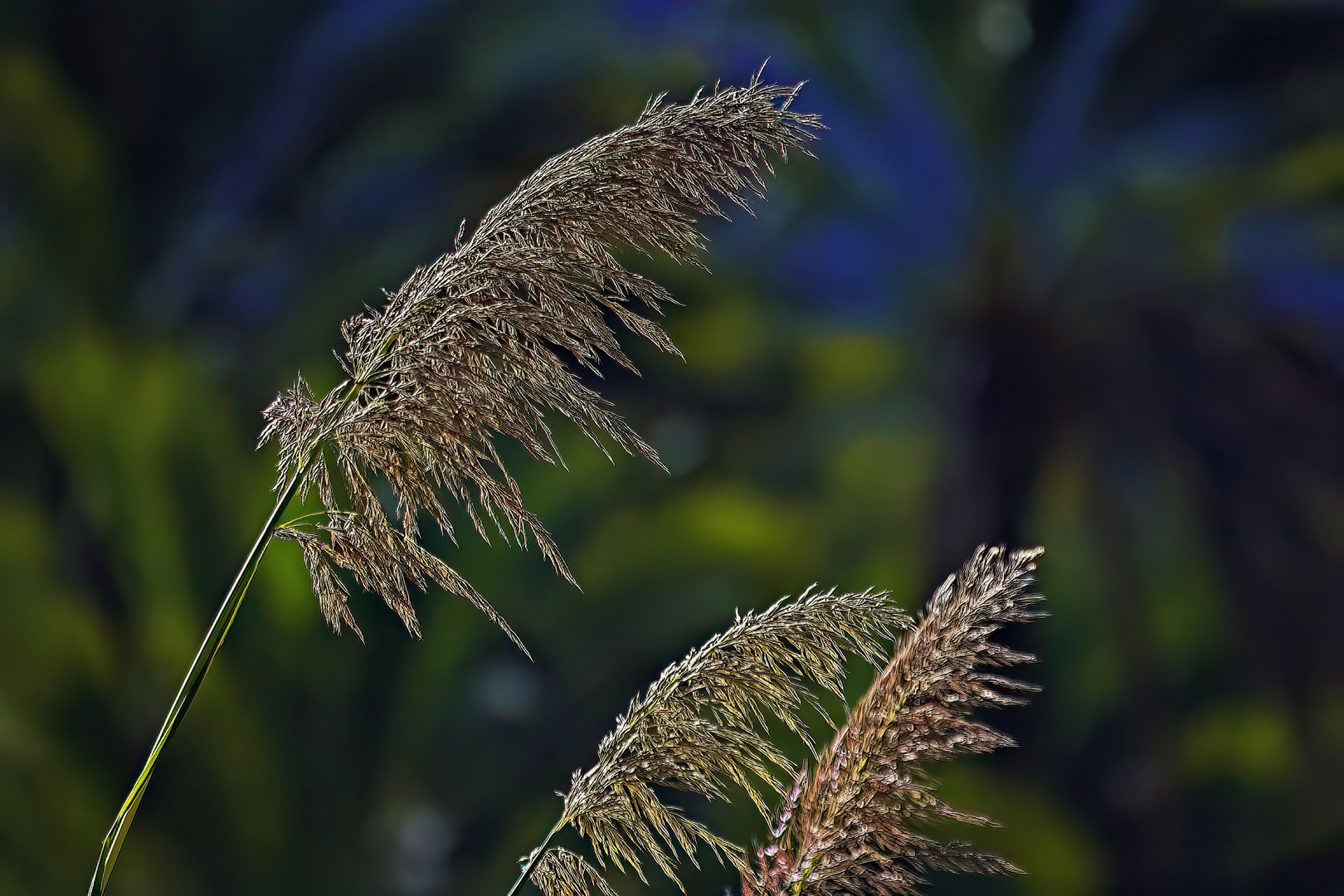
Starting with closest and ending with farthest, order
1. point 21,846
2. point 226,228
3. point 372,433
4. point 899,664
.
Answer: point 372,433, point 899,664, point 21,846, point 226,228

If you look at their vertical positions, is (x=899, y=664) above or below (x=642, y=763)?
above

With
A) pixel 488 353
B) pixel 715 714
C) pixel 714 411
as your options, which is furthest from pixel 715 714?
pixel 714 411

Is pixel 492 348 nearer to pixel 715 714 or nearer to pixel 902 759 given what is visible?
pixel 715 714

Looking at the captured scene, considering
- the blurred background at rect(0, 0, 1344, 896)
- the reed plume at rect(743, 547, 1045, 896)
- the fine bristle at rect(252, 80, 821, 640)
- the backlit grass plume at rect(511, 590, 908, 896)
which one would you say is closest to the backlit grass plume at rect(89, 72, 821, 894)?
the fine bristle at rect(252, 80, 821, 640)

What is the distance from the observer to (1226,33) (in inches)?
99.3

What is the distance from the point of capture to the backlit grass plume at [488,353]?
740mm

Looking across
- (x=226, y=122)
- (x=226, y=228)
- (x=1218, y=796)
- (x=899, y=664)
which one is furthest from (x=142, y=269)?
(x=1218, y=796)

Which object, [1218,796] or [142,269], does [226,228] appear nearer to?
[142,269]

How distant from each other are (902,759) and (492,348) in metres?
0.43

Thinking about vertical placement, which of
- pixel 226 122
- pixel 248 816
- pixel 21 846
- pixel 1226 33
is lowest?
pixel 21 846

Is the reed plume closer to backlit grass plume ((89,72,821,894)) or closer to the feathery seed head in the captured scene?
the feathery seed head

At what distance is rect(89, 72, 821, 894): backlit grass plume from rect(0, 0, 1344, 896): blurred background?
163 centimetres

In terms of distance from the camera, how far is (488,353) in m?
0.76

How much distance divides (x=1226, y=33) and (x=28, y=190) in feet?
9.04
